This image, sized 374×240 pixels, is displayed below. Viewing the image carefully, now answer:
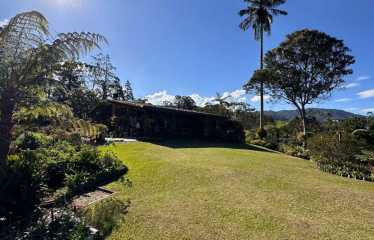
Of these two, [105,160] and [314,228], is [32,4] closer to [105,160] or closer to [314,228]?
[105,160]

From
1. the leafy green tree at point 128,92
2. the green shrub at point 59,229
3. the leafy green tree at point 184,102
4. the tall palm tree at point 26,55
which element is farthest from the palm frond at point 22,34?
the leafy green tree at point 128,92

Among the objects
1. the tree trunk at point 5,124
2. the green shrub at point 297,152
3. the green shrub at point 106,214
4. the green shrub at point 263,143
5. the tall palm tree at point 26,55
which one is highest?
the tall palm tree at point 26,55

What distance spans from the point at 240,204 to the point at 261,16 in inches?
952

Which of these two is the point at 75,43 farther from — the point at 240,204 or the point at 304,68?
the point at 304,68

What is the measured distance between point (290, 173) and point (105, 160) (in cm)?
733

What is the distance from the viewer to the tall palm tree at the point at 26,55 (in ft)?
19.1

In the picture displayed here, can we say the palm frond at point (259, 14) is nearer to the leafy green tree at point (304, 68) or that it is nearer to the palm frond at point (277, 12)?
the palm frond at point (277, 12)

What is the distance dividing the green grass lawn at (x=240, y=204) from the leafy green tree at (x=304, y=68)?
1532 centimetres

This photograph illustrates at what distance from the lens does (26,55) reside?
639 cm

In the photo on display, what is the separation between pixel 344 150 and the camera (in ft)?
39.4

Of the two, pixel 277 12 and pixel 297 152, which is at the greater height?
pixel 277 12

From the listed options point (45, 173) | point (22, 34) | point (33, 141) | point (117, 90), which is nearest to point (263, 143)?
point (33, 141)

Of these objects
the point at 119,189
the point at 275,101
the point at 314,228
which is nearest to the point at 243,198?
the point at 314,228

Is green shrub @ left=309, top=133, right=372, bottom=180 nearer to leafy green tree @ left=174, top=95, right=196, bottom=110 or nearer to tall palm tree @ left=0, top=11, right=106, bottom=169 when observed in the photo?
tall palm tree @ left=0, top=11, right=106, bottom=169
